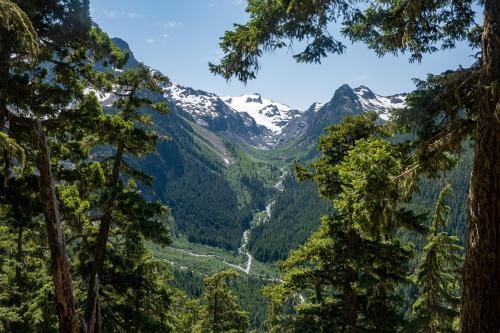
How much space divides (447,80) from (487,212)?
7.10 feet

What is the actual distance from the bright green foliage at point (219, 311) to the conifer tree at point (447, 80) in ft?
70.5

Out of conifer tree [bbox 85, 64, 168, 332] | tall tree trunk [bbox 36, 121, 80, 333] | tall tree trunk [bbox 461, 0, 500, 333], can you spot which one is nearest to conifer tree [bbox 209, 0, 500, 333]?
tall tree trunk [bbox 461, 0, 500, 333]

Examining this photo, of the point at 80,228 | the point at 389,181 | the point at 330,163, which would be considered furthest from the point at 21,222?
the point at 330,163

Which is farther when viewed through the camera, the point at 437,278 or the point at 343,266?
the point at 437,278

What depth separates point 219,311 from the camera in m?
28.2

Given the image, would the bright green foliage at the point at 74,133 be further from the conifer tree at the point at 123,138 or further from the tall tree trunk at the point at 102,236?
the tall tree trunk at the point at 102,236

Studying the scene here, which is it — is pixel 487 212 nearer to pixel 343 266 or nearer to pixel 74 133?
pixel 343 266

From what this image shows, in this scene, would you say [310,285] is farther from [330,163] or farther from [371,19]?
[371,19]

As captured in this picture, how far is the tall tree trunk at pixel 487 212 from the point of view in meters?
6.16

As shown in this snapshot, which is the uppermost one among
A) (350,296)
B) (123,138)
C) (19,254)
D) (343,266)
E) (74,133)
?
(123,138)

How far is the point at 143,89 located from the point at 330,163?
297 inches

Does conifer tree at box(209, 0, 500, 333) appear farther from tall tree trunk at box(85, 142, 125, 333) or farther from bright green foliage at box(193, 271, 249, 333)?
bright green foliage at box(193, 271, 249, 333)

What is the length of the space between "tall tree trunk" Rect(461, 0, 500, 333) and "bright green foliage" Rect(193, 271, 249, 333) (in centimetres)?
2221

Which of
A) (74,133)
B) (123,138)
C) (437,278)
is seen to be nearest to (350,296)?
(437,278)
